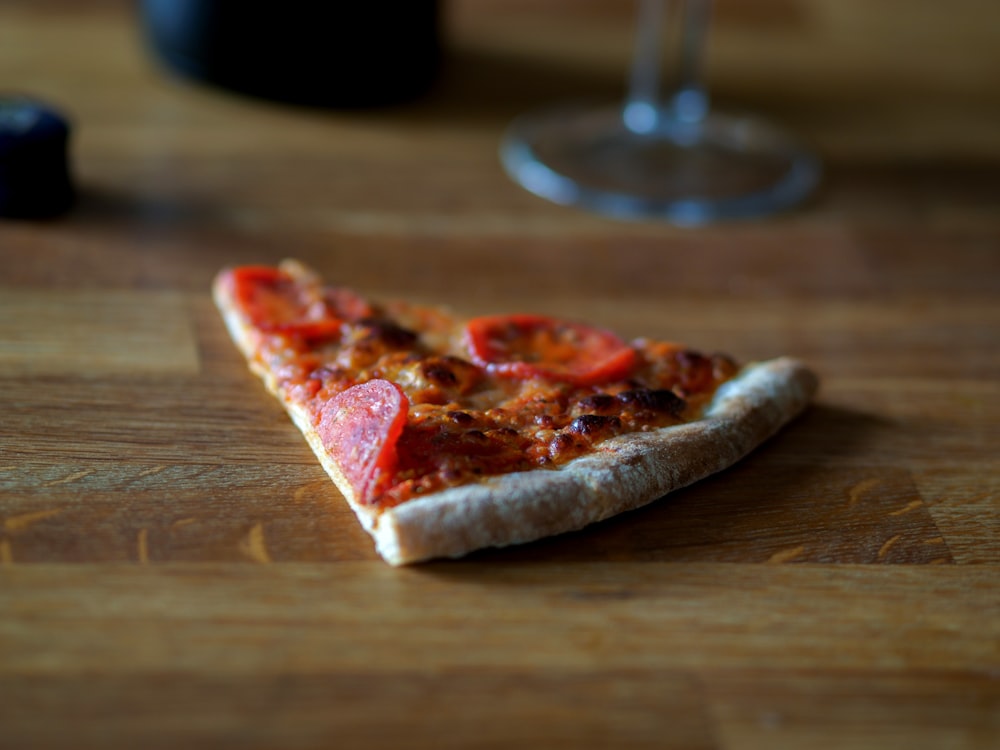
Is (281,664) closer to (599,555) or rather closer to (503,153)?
(599,555)

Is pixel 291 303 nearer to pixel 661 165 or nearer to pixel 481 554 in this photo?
pixel 481 554

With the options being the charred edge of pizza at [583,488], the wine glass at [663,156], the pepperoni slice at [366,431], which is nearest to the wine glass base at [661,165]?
the wine glass at [663,156]

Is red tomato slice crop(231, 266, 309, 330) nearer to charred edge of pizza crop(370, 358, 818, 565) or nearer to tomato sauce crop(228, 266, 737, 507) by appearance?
tomato sauce crop(228, 266, 737, 507)

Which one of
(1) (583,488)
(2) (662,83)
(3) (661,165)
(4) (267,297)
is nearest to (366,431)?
(1) (583,488)

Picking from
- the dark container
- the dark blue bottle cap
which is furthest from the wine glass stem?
the dark blue bottle cap

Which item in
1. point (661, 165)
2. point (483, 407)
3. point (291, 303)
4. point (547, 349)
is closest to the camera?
point (483, 407)

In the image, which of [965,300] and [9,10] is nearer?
[965,300]

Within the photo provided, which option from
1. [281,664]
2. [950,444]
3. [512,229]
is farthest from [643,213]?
[281,664]
